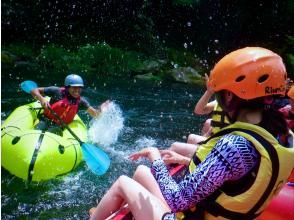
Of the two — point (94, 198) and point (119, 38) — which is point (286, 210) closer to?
point (94, 198)

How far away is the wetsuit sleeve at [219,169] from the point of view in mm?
1564

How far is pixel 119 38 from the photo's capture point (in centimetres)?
1577

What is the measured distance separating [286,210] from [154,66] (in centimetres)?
1104

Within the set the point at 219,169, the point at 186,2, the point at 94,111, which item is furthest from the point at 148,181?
the point at 186,2

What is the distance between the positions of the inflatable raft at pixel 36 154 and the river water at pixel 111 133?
0.11 metres

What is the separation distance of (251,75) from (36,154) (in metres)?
2.82

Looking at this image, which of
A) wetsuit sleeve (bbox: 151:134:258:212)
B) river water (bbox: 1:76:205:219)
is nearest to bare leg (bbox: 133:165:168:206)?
wetsuit sleeve (bbox: 151:134:258:212)

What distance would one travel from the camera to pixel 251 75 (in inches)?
66.0

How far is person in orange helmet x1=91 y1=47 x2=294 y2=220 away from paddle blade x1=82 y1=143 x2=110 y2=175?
97.6 inches

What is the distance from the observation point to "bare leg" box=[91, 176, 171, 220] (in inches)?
75.0


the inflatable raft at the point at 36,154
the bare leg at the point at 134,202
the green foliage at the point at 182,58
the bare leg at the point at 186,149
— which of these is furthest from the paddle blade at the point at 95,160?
the green foliage at the point at 182,58

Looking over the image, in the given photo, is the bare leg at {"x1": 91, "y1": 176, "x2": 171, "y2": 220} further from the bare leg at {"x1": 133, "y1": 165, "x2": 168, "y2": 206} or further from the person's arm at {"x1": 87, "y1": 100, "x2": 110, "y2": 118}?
the person's arm at {"x1": 87, "y1": 100, "x2": 110, "y2": 118}

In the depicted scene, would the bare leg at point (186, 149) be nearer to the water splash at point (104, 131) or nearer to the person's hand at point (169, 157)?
the person's hand at point (169, 157)

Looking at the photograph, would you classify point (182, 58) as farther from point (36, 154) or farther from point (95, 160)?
point (36, 154)
